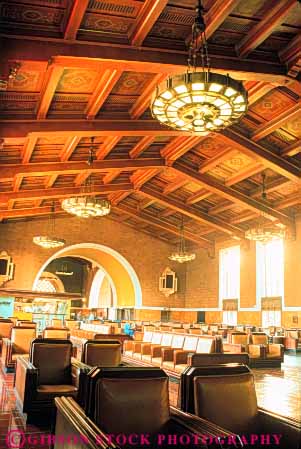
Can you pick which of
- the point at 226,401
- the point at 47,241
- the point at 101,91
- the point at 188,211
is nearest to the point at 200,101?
the point at 101,91

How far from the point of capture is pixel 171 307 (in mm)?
23922

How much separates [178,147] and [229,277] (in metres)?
10.3

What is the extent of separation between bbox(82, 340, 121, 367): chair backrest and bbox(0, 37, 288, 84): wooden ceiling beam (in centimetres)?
406

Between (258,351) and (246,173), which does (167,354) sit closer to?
(258,351)

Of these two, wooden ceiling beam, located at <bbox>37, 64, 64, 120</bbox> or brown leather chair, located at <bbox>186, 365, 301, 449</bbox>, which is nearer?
brown leather chair, located at <bbox>186, 365, 301, 449</bbox>

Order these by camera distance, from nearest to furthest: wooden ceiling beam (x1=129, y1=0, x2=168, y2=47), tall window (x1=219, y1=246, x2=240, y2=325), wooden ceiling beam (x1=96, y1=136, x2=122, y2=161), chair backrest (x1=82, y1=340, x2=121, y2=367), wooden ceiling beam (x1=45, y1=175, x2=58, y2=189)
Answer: chair backrest (x1=82, y1=340, x2=121, y2=367) → wooden ceiling beam (x1=129, y1=0, x2=168, y2=47) → wooden ceiling beam (x1=96, y1=136, x2=122, y2=161) → wooden ceiling beam (x1=45, y1=175, x2=58, y2=189) → tall window (x1=219, y1=246, x2=240, y2=325)

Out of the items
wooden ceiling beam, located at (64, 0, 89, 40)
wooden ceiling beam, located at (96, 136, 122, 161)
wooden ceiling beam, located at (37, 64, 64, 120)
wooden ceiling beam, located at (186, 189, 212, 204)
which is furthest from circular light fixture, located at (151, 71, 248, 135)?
wooden ceiling beam, located at (186, 189, 212, 204)

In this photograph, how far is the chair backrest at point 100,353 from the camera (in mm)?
5285

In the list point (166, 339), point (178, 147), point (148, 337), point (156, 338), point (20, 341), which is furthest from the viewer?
point (178, 147)

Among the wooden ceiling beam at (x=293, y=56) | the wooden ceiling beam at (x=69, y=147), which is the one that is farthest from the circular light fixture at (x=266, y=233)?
the wooden ceiling beam at (x=293, y=56)

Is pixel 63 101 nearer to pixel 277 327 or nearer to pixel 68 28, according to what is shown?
pixel 68 28

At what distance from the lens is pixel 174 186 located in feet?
54.3

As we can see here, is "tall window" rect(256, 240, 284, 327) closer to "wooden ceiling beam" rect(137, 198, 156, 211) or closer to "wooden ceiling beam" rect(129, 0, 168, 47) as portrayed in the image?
"wooden ceiling beam" rect(137, 198, 156, 211)

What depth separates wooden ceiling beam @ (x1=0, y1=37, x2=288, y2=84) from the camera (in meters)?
6.48
